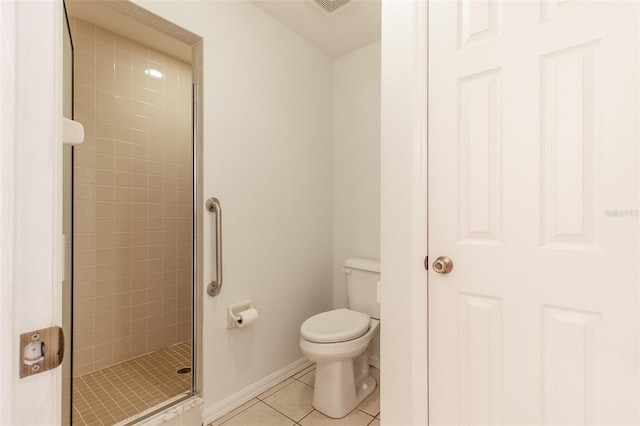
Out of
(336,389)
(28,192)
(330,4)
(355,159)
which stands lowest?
(336,389)

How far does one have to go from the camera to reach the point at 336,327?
1.86m

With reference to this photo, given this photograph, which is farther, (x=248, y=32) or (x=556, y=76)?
(x=248, y=32)

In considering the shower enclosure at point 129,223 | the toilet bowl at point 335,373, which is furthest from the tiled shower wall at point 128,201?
the toilet bowl at point 335,373

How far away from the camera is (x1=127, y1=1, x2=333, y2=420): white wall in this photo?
175 cm

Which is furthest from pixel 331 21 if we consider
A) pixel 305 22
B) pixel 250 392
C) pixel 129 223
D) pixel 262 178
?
pixel 250 392

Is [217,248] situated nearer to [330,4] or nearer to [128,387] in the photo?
[128,387]

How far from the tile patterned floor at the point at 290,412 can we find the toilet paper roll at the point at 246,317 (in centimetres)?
49

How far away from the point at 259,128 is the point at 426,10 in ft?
3.85

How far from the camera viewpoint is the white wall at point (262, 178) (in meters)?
1.75

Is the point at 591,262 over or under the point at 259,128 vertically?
under

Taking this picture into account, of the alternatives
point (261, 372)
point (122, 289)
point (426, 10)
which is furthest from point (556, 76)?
point (122, 289)

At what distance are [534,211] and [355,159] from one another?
1635mm

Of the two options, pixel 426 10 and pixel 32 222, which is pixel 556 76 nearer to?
pixel 426 10

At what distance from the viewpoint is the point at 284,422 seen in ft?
5.56
